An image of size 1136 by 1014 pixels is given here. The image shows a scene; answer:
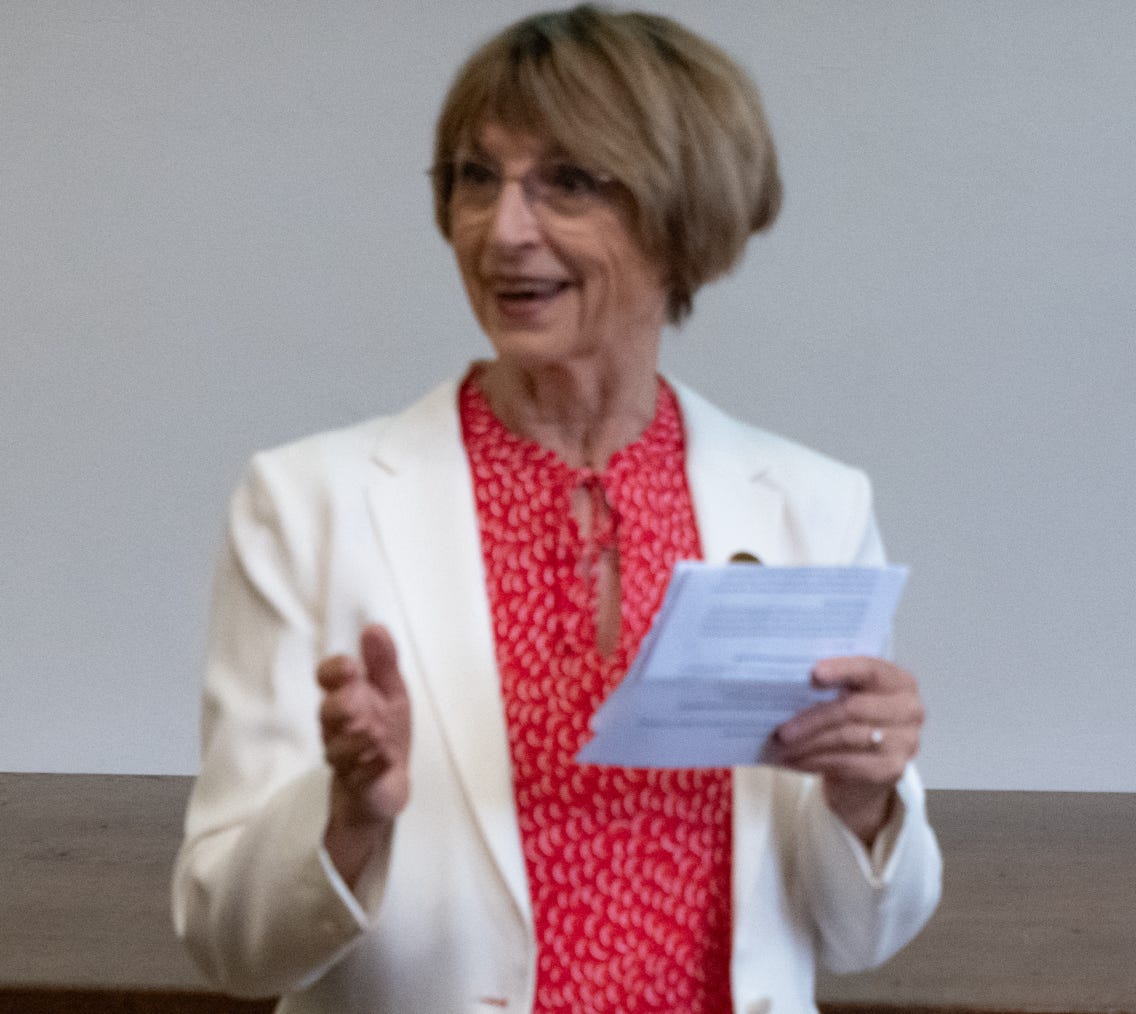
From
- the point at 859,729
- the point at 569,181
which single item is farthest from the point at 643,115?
the point at 859,729

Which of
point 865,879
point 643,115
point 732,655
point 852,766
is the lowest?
point 865,879

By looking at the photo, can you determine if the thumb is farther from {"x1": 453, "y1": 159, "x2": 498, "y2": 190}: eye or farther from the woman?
{"x1": 453, "y1": 159, "x2": 498, "y2": 190}: eye

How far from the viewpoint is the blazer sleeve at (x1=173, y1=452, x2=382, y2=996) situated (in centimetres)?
143

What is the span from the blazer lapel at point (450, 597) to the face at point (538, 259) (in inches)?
4.8

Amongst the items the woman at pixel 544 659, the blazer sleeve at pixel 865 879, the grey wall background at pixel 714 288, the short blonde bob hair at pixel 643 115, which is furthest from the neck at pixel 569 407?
the grey wall background at pixel 714 288

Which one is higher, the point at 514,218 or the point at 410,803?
the point at 514,218

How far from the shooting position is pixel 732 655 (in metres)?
1.36

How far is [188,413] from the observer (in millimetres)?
3199

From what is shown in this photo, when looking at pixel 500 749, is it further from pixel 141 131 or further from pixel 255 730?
pixel 141 131

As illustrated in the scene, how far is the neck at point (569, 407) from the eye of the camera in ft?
5.44

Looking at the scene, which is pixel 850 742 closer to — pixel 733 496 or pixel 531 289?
pixel 733 496

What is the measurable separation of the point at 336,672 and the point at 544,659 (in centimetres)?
34

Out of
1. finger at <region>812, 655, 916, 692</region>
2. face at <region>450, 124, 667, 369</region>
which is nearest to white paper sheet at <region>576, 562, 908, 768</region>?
finger at <region>812, 655, 916, 692</region>

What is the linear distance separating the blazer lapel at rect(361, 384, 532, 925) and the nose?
204mm
